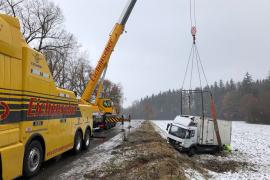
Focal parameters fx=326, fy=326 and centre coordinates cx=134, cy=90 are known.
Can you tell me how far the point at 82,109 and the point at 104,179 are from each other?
6.20 metres

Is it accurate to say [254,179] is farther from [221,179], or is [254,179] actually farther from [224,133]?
[224,133]

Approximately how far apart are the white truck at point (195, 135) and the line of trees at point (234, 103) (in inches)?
830

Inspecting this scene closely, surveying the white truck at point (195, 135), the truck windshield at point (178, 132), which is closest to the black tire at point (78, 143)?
the white truck at point (195, 135)

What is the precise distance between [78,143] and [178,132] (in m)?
7.43

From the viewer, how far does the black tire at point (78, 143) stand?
1404 cm

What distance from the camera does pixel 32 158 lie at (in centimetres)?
925

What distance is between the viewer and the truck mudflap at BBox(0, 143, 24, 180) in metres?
7.47

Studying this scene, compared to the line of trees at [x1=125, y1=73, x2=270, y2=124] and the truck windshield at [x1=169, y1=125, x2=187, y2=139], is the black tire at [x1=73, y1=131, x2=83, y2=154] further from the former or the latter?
the line of trees at [x1=125, y1=73, x2=270, y2=124]

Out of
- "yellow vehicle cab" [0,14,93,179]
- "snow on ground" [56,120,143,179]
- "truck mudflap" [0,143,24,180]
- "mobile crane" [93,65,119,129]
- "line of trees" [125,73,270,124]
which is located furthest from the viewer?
"line of trees" [125,73,270,124]

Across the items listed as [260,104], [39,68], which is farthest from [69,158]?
[260,104]

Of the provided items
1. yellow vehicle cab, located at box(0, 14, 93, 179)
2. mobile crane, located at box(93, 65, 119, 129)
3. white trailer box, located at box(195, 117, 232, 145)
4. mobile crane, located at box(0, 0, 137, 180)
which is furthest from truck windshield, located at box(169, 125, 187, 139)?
yellow vehicle cab, located at box(0, 14, 93, 179)

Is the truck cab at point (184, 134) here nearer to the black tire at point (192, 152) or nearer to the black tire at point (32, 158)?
the black tire at point (192, 152)

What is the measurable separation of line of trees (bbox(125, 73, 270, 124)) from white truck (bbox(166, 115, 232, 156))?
2108cm

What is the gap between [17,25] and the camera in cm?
870
